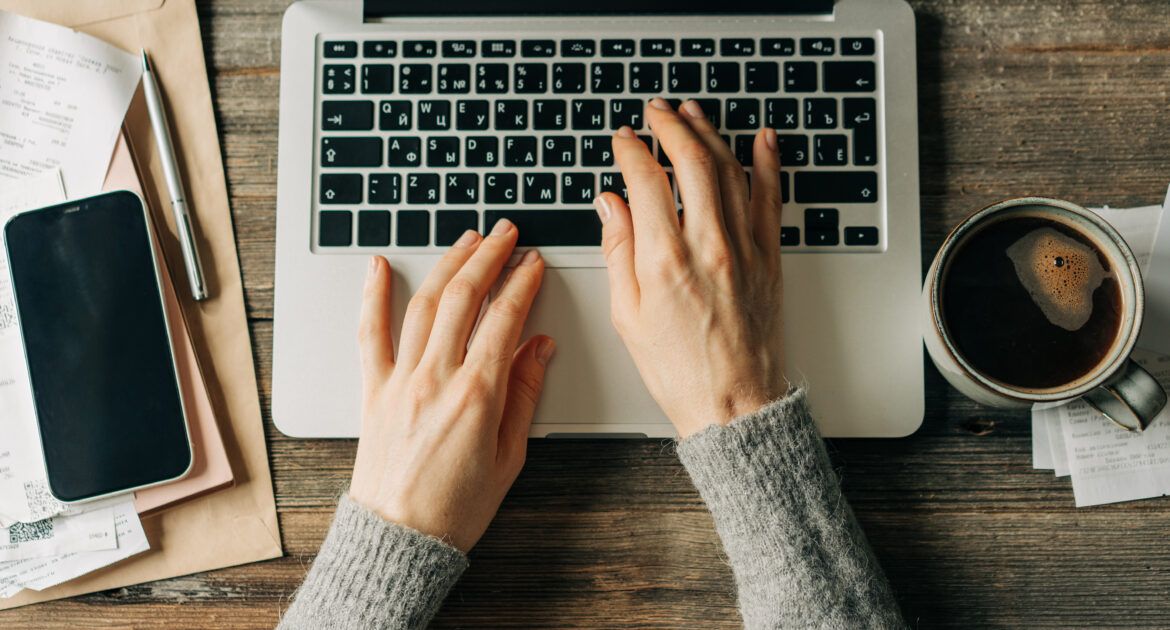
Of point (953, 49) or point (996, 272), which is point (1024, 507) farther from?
point (953, 49)

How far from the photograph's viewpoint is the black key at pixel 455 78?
609 millimetres

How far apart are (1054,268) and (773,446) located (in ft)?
0.78

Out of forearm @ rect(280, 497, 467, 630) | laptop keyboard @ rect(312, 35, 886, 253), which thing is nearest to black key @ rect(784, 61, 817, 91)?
laptop keyboard @ rect(312, 35, 886, 253)

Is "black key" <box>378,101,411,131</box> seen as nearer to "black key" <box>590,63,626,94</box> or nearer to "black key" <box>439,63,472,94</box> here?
"black key" <box>439,63,472,94</box>

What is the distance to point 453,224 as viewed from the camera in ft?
1.97

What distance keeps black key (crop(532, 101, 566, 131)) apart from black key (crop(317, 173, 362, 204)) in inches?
5.7

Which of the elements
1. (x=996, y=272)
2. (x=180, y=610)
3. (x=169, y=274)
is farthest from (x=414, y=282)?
(x=996, y=272)

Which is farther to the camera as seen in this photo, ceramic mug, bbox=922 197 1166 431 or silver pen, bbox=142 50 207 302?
silver pen, bbox=142 50 207 302

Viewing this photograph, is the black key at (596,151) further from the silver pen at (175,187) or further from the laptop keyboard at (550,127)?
the silver pen at (175,187)

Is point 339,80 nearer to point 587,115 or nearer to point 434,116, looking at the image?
point 434,116

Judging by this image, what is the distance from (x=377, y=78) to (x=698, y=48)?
0.25 metres

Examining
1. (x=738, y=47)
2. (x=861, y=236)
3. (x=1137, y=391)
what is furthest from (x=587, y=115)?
(x=1137, y=391)

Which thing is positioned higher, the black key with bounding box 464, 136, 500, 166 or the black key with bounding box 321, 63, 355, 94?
the black key with bounding box 321, 63, 355, 94

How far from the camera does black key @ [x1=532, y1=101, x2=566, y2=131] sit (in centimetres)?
60
